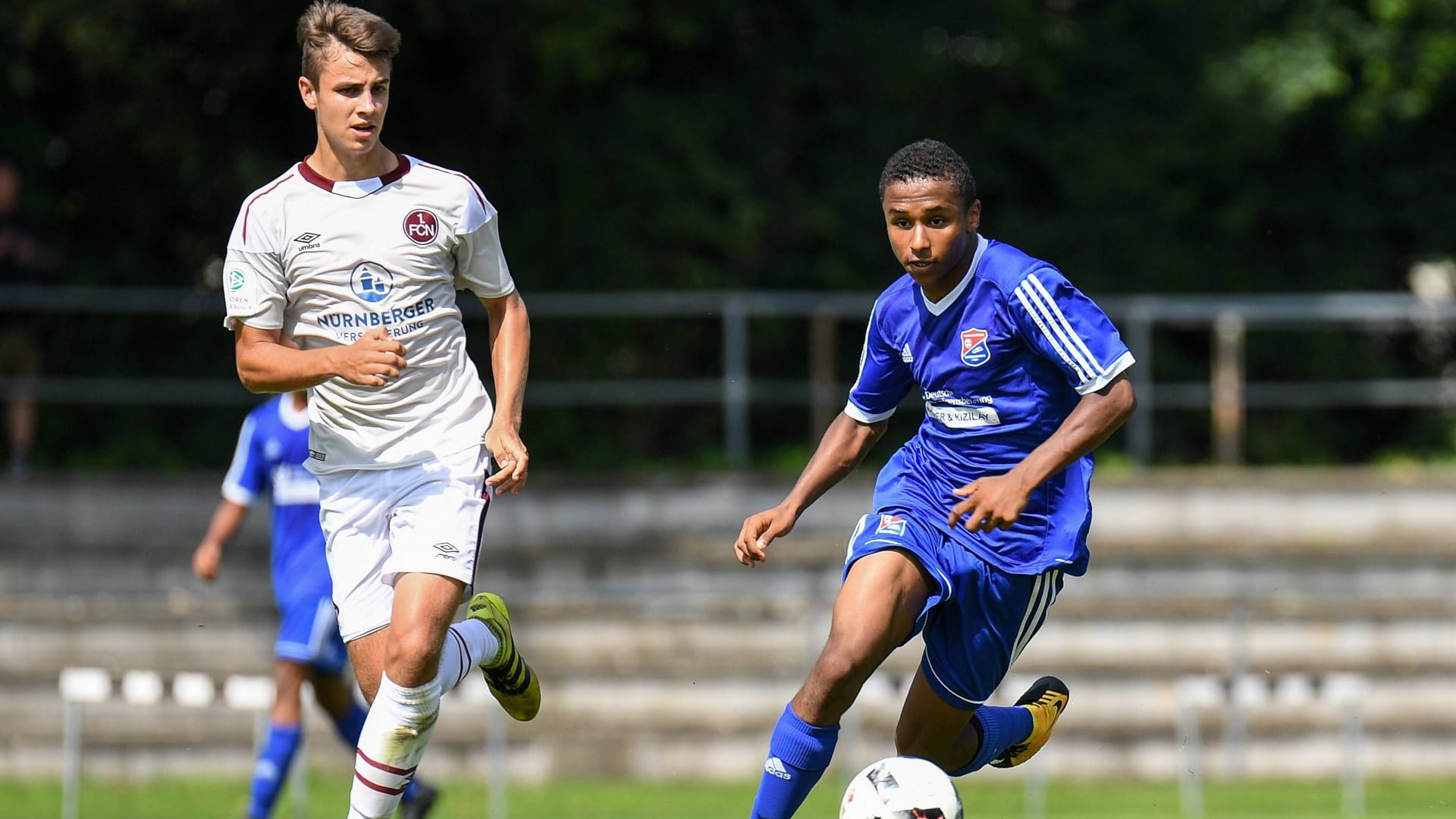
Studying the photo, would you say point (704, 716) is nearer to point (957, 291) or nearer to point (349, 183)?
point (957, 291)

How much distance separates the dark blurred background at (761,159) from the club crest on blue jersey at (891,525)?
8.49 meters

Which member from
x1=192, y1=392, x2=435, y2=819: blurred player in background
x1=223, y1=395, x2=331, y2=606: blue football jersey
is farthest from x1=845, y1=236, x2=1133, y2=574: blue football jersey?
x1=223, y1=395, x2=331, y2=606: blue football jersey

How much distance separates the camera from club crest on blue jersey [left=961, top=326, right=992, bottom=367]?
20.0ft

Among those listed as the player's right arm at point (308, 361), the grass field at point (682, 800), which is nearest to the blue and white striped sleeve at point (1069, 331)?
the player's right arm at point (308, 361)

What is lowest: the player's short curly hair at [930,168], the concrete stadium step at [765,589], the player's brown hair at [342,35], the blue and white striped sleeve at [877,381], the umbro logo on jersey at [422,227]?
the concrete stadium step at [765,589]

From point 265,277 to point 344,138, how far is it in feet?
1.70

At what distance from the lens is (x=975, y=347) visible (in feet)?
20.1

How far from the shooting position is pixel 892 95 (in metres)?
18.4

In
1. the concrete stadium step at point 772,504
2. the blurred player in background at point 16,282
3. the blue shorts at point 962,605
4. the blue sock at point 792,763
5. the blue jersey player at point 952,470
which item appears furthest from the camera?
the blurred player in background at point 16,282

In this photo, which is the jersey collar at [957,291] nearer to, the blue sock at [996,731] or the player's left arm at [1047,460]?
the player's left arm at [1047,460]

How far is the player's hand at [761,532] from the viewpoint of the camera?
6.25 metres

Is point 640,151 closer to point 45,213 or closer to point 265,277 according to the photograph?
point 45,213

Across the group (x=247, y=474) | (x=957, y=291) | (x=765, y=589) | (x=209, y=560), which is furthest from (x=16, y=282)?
(x=957, y=291)

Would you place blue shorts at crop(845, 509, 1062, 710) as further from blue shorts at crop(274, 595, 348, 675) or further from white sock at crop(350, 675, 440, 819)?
blue shorts at crop(274, 595, 348, 675)
